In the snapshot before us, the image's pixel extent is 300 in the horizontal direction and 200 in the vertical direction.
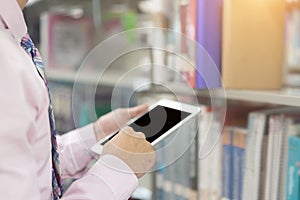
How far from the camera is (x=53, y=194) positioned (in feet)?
2.32

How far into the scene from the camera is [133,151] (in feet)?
2.25

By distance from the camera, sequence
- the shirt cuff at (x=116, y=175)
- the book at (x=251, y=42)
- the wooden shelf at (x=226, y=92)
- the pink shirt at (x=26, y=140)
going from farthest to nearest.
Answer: the book at (x=251, y=42), the wooden shelf at (x=226, y=92), the shirt cuff at (x=116, y=175), the pink shirt at (x=26, y=140)

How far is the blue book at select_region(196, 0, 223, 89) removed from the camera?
0.95 m

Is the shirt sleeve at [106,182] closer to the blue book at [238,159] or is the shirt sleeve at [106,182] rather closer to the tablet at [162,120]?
the tablet at [162,120]

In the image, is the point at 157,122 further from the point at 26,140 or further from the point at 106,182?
the point at 26,140

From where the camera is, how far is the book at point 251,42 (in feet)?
3.06

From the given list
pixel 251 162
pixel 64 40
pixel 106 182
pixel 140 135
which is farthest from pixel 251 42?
pixel 64 40

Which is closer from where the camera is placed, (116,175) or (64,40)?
(116,175)

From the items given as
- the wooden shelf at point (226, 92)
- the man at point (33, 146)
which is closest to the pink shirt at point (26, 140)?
the man at point (33, 146)

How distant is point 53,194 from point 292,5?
2.99 ft

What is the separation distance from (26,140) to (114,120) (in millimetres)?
361

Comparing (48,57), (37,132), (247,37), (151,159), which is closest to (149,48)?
(247,37)

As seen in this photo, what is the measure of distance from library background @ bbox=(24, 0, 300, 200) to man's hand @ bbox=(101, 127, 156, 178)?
0.16 m

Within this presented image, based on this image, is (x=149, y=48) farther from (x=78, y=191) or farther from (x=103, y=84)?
(x=78, y=191)
